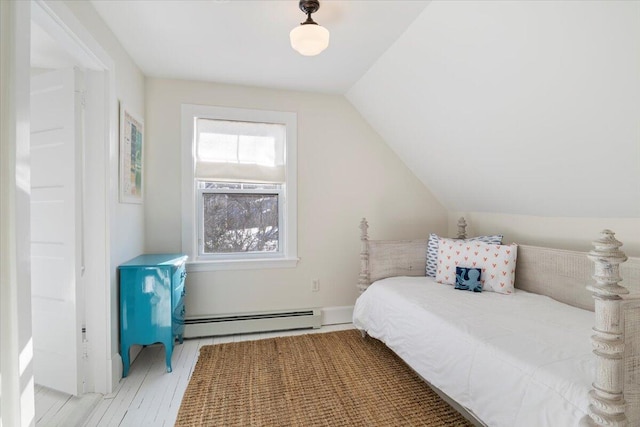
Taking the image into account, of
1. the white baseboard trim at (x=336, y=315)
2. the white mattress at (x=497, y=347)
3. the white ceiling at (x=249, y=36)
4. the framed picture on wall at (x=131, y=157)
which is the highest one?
the white ceiling at (x=249, y=36)

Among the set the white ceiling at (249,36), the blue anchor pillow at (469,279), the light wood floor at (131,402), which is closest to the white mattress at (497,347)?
the blue anchor pillow at (469,279)

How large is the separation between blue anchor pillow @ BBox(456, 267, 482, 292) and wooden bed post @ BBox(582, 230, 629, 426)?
135 cm

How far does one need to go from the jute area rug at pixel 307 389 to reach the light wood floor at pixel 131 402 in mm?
98

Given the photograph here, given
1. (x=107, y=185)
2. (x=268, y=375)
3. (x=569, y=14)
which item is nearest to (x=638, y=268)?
(x=569, y=14)

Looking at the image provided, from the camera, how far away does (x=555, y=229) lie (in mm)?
2404

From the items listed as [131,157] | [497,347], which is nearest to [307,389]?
[497,347]

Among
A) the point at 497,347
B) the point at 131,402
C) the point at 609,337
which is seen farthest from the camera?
the point at 131,402

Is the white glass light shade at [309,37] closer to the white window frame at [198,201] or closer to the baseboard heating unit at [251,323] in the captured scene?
the white window frame at [198,201]

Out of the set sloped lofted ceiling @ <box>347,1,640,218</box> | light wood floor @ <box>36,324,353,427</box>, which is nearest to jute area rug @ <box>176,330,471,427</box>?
light wood floor @ <box>36,324,353,427</box>

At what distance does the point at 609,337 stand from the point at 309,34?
5.98ft

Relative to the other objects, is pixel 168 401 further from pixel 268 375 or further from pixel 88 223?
pixel 88 223

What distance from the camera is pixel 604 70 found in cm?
143

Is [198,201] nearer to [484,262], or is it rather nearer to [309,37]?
[309,37]

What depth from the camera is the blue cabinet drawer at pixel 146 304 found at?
2.12m
